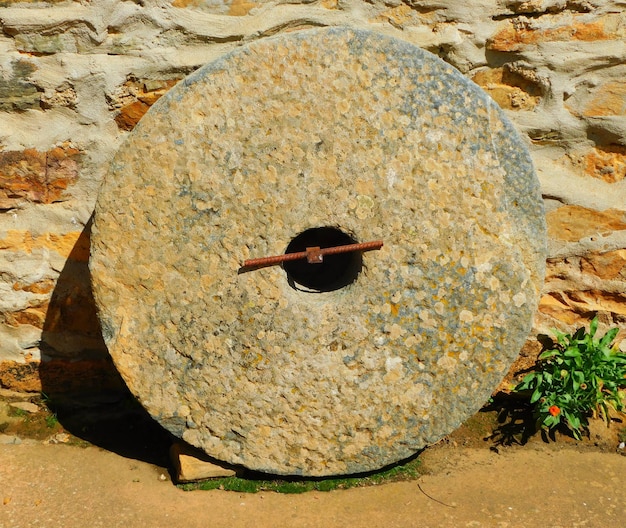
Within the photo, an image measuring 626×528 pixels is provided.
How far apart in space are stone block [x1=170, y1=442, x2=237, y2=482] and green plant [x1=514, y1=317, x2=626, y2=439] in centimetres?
109

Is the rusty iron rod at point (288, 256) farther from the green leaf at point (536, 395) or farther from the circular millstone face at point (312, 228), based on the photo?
the green leaf at point (536, 395)

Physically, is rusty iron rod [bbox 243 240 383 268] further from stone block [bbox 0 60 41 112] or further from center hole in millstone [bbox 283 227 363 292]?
stone block [bbox 0 60 41 112]

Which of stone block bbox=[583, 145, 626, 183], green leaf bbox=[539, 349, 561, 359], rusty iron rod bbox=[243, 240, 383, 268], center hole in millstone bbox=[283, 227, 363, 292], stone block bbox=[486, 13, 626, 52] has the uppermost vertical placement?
stone block bbox=[486, 13, 626, 52]

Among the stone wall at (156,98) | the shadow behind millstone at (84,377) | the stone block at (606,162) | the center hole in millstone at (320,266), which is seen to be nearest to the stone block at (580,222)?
the stone wall at (156,98)

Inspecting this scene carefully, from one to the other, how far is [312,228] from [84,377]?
1093 mm

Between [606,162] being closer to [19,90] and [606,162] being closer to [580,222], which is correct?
[580,222]

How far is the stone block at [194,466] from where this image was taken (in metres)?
2.14

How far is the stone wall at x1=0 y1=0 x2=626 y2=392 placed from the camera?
2.25 meters

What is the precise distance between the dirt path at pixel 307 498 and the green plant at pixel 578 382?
7.2 inches

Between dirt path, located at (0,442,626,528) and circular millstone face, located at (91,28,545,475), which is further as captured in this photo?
dirt path, located at (0,442,626,528)

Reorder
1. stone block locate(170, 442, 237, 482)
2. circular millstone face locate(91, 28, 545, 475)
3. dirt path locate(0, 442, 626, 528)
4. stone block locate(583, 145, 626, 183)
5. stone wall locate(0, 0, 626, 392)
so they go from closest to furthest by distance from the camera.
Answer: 1. circular millstone face locate(91, 28, 545, 475)
2. dirt path locate(0, 442, 626, 528)
3. stone block locate(170, 442, 237, 482)
4. stone wall locate(0, 0, 626, 392)
5. stone block locate(583, 145, 626, 183)

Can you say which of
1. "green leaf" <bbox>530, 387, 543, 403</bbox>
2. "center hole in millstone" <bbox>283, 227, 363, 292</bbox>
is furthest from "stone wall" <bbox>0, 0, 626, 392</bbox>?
"center hole in millstone" <bbox>283, 227, 363, 292</bbox>

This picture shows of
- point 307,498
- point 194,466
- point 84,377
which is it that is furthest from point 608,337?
point 84,377

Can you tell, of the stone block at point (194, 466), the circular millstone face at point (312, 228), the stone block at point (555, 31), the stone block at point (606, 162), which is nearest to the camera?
the circular millstone face at point (312, 228)
